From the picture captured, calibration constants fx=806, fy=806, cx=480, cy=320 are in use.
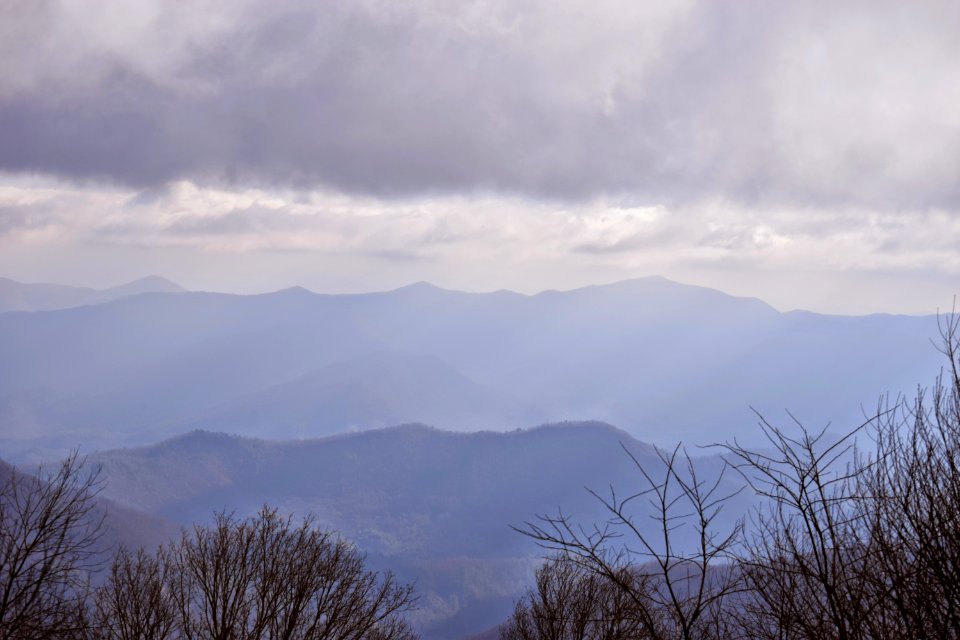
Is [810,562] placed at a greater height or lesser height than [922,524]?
lesser

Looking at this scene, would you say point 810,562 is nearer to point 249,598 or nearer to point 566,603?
point 249,598

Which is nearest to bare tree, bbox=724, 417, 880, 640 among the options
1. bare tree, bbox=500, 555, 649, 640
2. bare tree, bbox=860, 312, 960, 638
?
bare tree, bbox=860, 312, 960, 638

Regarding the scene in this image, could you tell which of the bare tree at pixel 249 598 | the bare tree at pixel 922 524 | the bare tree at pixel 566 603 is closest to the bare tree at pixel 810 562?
the bare tree at pixel 922 524

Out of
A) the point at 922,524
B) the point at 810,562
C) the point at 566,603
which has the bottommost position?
the point at 810,562

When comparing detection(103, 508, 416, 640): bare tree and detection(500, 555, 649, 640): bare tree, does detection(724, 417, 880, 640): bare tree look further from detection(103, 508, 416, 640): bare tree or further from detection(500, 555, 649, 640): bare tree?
detection(103, 508, 416, 640): bare tree

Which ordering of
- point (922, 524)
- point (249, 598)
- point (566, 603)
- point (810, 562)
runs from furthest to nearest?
point (566, 603) → point (249, 598) → point (810, 562) → point (922, 524)

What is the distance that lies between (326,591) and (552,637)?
585 cm

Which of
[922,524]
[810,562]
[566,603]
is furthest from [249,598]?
[922,524]

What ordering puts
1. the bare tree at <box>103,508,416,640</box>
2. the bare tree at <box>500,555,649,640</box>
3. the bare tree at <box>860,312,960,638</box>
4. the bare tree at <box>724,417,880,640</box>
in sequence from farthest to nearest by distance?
the bare tree at <box>500,555,649,640</box>
the bare tree at <box>103,508,416,640</box>
the bare tree at <box>860,312,960,638</box>
the bare tree at <box>724,417,880,640</box>

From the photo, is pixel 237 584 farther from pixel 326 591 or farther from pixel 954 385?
pixel 954 385

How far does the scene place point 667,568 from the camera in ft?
22.9

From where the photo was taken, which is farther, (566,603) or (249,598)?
(566,603)

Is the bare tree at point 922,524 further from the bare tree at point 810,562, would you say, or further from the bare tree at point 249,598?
the bare tree at point 249,598

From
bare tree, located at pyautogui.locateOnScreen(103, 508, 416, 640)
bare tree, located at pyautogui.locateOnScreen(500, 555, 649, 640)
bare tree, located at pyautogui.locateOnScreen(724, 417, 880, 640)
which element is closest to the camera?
bare tree, located at pyautogui.locateOnScreen(724, 417, 880, 640)
